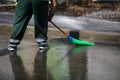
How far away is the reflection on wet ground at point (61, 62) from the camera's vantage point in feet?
18.9

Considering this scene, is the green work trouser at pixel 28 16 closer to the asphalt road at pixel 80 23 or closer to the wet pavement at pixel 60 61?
the wet pavement at pixel 60 61

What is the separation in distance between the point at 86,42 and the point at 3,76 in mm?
2606

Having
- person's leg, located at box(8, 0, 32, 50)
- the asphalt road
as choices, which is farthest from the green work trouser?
the asphalt road

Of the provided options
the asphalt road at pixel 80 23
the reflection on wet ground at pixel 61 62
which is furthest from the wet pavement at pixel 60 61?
the asphalt road at pixel 80 23

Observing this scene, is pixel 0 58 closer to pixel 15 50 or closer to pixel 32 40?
pixel 15 50

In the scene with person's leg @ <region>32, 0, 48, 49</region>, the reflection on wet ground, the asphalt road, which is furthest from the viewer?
the asphalt road

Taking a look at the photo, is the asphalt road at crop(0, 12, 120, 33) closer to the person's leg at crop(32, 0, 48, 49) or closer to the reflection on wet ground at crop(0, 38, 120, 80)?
the reflection on wet ground at crop(0, 38, 120, 80)

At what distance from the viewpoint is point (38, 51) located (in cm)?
725

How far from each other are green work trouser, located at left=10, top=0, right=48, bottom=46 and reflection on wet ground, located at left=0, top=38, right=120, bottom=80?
1.04 feet

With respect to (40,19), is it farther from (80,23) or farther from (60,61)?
(80,23)

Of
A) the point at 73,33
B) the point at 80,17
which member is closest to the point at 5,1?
the point at 80,17

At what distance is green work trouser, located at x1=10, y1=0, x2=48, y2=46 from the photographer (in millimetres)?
7051

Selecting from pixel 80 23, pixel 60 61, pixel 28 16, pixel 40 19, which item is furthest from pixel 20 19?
pixel 80 23

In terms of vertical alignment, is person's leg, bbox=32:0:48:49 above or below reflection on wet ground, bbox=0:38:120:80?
above
